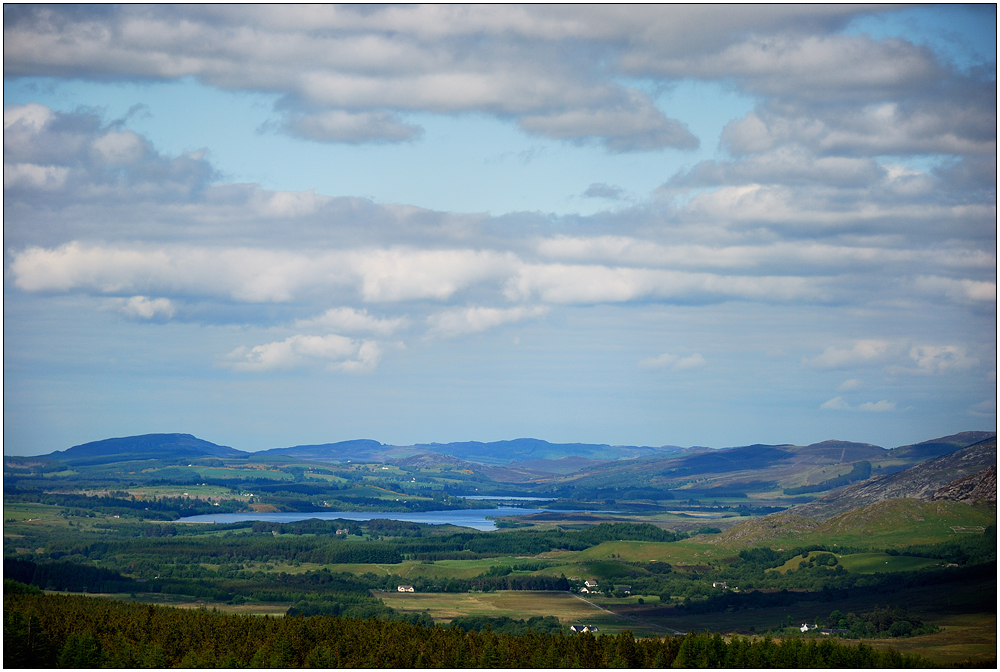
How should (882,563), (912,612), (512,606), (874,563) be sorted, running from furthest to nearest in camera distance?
(874,563) → (882,563) → (512,606) → (912,612)

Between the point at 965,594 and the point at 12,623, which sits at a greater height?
the point at 12,623

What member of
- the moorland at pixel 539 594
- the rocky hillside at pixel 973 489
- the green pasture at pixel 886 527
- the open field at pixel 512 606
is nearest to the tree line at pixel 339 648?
the moorland at pixel 539 594

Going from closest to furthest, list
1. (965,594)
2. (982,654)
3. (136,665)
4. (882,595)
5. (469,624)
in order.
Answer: (136,665) → (982,654) → (469,624) → (965,594) → (882,595)

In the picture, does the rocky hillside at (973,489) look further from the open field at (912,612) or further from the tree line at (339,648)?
the tree line at (339,648)

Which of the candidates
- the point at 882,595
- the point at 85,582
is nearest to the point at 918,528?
the point at 882,595

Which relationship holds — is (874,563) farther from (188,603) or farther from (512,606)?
(188,603)

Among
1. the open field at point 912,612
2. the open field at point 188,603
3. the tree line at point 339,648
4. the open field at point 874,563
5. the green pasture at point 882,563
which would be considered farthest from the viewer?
the open field at point 874,563

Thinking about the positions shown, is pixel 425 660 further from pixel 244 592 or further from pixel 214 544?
pixel 214 544

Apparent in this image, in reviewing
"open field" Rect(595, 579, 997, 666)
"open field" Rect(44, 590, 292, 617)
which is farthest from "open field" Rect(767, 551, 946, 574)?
"open field" Rect(44, 590, 292, 617)

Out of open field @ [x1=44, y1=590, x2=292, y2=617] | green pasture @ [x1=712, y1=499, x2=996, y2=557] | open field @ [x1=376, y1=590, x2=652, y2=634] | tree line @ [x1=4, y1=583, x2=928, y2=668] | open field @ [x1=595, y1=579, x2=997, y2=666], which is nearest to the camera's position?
tree line @ [x1=4, y1=583, x2=928, y2=668]

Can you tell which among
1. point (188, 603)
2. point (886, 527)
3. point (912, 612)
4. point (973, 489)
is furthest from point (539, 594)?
point (973, 489)

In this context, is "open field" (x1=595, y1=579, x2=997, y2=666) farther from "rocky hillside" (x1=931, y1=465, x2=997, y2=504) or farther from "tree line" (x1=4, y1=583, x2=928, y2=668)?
"rocky hillside" (x1=931, y1=465, x2=997, y2=504)
